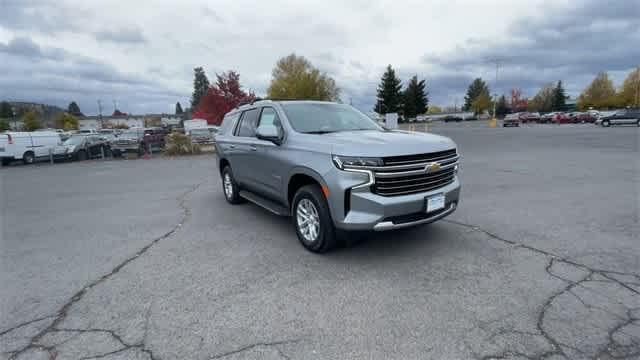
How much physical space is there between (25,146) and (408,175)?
21.3 metres

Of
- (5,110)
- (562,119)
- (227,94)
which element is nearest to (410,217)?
(227,94)

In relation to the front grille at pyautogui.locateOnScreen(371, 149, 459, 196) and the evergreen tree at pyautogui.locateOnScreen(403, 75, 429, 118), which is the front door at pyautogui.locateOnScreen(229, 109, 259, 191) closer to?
the front grille at pyautogui.locateOnScreen(371, 149, 459, 196)

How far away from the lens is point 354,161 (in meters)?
3.55

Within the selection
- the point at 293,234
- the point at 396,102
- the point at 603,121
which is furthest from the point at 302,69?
the point at 293,234

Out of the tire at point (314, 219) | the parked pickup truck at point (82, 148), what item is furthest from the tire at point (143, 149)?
the tire at point (314, 219)

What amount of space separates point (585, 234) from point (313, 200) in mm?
3828

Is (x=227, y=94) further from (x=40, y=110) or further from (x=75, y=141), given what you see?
(x=40, y=110)

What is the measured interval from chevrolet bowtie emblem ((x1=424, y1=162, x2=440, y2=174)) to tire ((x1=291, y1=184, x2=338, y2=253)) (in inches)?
46.7

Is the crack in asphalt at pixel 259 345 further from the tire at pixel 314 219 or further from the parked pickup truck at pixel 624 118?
the parked pickup truck at pixel 624 118

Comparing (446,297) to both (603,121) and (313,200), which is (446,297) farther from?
(603,121)

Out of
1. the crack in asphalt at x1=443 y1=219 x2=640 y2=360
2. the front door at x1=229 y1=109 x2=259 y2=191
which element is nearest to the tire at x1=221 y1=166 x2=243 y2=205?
the front door at x1=229 y1=109 x2=259 y2=191

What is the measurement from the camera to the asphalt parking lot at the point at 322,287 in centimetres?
255

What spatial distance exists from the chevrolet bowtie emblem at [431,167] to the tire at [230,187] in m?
3.90

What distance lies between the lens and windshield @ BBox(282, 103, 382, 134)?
15.2 ft
